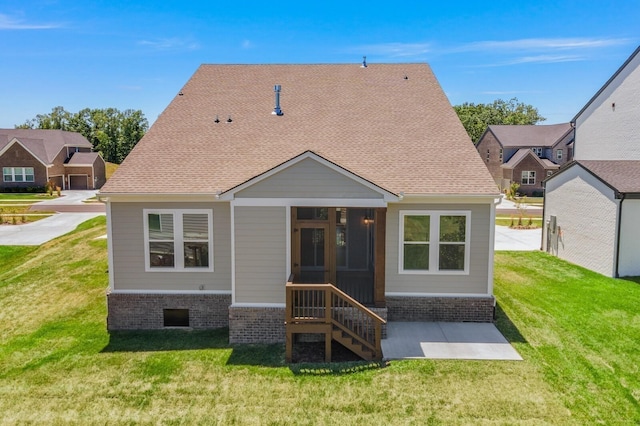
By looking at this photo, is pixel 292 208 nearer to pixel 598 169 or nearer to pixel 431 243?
pixel 431 243

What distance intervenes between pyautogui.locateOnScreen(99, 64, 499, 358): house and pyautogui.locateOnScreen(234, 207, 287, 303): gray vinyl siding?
2 cm

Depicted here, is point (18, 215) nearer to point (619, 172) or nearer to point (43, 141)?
point (43, 141)

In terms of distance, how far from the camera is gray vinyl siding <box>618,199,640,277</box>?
1498 centimetres

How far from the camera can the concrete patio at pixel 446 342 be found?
387 inches

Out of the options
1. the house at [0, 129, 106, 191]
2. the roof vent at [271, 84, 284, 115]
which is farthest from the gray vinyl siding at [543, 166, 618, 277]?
the house at [0, 129, 106, 191]

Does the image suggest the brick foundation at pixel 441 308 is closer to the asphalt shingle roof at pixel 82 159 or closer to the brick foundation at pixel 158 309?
the brick foundation at pixel 158 309

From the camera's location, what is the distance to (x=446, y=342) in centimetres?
1048

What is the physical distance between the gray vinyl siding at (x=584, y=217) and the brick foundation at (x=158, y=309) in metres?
12.7

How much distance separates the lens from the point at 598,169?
17.0 m

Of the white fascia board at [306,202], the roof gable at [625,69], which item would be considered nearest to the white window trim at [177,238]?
the white fascia board at [306,202]

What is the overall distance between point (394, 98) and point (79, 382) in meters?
12.3

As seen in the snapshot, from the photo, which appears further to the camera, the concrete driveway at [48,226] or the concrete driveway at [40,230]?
the concrete driveway at [48,226]

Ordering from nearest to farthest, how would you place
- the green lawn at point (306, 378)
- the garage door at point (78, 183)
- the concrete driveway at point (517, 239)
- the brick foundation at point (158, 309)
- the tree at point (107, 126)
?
the green lawn at point (306, 378), the brick foundation at point (158, 309), the concrete driveway at point (517, 239), the garage door at point (78, 183), the tree at point (107, 126)

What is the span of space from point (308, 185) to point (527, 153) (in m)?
45.2
